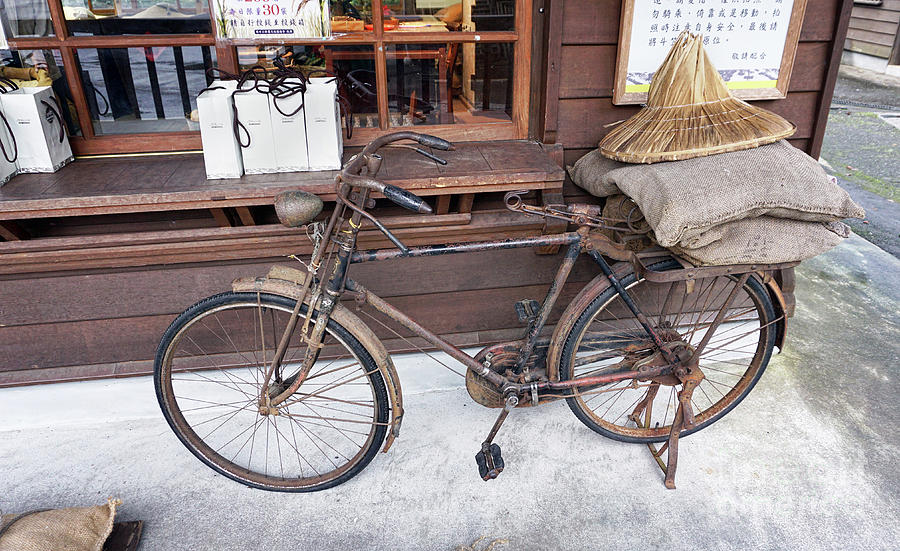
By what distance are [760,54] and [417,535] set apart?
239 cm

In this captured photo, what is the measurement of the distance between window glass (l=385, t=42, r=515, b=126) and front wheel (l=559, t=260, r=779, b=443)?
3.24ft

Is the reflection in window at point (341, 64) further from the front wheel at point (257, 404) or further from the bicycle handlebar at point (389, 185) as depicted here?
the front wheel at point (257, 404)

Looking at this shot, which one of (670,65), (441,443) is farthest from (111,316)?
(670,65)

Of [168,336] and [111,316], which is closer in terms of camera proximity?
[168,336]

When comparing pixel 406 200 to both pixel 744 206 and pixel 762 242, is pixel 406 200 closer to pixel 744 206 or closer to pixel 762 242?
pixel 744 206

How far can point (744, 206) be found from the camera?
1942 millimetres

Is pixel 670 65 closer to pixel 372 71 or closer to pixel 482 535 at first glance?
pixel 372 71

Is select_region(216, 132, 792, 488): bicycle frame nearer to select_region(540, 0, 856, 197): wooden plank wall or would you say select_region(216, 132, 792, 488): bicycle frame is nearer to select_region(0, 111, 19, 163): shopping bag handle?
select_region(540, 0, 856, 197): wooden plank wall

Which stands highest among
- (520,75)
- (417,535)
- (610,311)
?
(520,75)

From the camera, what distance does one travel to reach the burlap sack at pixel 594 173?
2354mm

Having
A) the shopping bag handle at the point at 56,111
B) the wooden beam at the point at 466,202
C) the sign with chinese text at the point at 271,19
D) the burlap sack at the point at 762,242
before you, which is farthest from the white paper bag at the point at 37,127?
the burlap sack at the point at 762,242

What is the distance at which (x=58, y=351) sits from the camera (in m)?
2.59

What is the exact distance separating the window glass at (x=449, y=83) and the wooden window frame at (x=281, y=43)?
0.03 meters

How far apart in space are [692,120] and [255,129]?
162 centimetres
